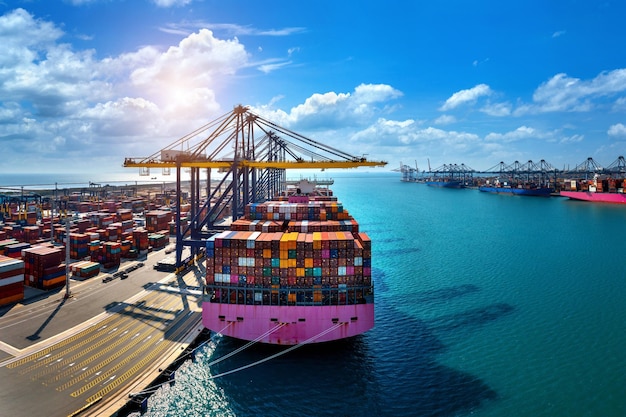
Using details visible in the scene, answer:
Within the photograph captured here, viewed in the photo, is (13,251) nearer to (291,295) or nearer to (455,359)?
(291,295)

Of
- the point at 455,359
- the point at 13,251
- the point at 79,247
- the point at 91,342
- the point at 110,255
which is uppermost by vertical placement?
the point at 13,251

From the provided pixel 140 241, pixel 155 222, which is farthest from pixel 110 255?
pixel 155 222

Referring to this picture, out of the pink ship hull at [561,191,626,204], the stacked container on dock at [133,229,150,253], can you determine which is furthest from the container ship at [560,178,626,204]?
the stacked container on dock at [133,229,150,253]

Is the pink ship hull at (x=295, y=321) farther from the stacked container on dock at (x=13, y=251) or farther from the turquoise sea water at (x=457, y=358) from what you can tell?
the stacked container on dock at (x=13, y=251)

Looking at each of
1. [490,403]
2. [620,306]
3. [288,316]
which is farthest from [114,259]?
[620,306]

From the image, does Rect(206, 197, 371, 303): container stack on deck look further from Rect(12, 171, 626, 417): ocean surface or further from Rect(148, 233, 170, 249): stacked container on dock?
Rect(148, 233, 170, 249): stacked container on dock

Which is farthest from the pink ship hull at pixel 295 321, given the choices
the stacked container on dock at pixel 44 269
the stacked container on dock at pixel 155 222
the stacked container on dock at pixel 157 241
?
the stacked container on dock at pixel 155 222
